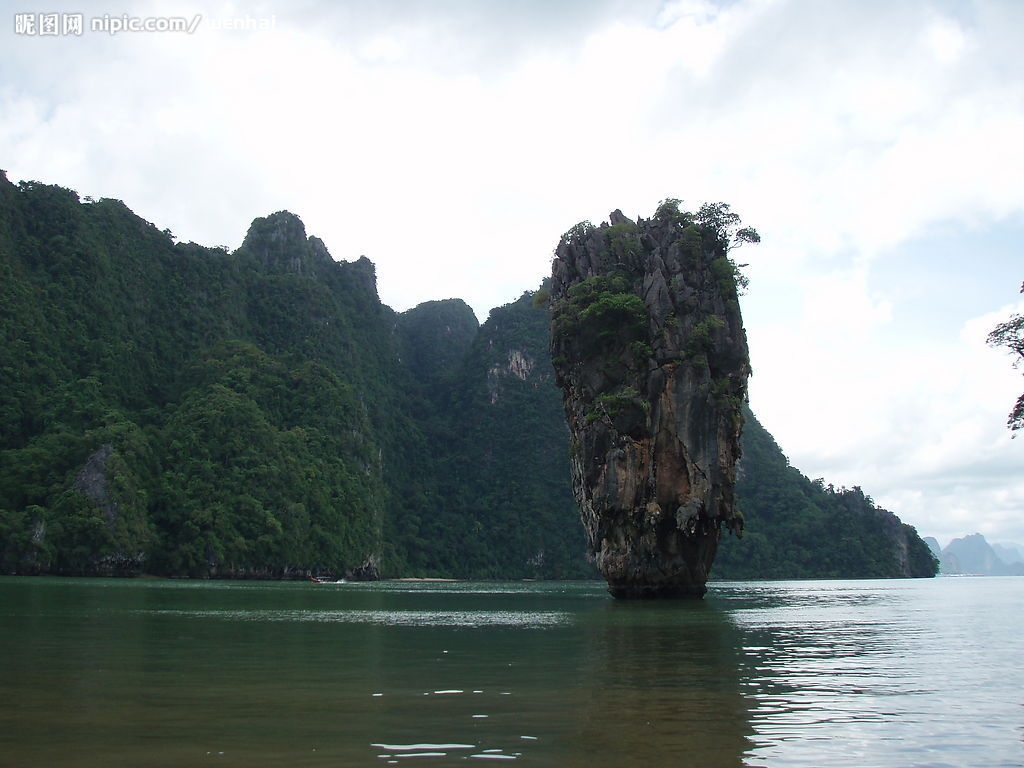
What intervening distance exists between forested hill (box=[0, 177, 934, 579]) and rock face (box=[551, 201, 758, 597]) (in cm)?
705

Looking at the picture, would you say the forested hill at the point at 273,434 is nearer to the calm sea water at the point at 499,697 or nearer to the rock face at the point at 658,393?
the rock face at the point at 658,393

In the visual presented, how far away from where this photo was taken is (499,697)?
9852 millimetres

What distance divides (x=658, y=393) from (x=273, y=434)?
58.0m

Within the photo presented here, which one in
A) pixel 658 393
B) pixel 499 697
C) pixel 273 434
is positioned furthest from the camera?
pixel 273 434

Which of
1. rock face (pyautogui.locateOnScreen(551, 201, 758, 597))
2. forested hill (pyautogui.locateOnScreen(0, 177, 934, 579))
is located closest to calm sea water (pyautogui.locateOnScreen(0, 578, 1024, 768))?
rock face (pyautogui.locateOnScreen(551, 201, 758, 597))

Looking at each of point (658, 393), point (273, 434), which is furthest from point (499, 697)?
point (273, 434)

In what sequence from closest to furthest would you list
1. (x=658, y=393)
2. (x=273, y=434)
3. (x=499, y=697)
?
1. (x=499, y=697)
2. (x=658, y=393)
3. (x=273, y=434)

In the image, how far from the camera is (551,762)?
6.75 m

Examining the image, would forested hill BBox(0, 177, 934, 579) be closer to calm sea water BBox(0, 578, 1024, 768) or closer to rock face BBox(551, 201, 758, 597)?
rock face BBox(551, 201, 758, 597)

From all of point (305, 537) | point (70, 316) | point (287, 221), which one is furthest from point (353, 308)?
point (305, 537)

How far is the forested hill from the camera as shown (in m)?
72.0

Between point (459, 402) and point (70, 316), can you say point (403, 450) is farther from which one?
point (70, 316)

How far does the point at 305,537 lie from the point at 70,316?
110 feet

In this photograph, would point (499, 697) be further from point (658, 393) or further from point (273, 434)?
point (273, 434)
